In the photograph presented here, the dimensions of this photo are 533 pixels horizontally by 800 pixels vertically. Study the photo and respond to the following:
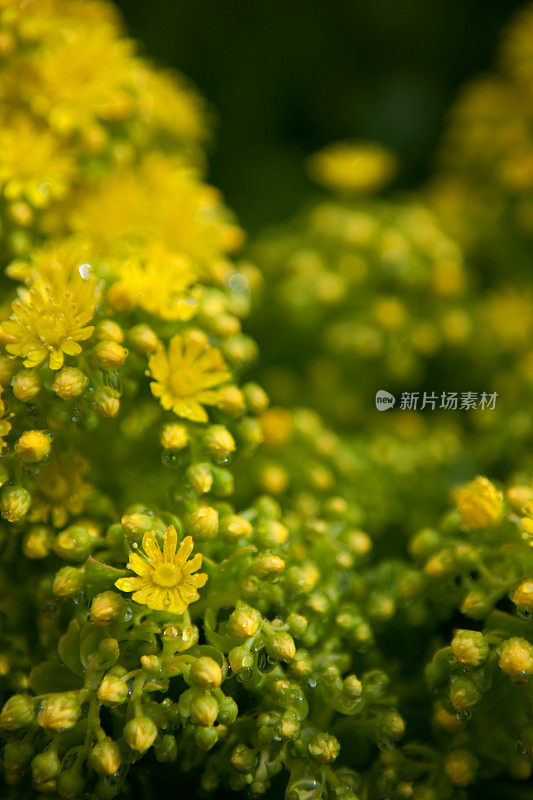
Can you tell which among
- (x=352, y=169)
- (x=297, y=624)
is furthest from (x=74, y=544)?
(x=352, y=169)

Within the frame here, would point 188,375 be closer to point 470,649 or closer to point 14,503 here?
point 14,503

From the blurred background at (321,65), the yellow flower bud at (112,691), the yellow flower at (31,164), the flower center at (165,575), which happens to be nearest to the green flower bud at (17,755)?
the yellow flower bud at (112,691)

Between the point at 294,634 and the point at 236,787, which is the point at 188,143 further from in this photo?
the point at 236,787

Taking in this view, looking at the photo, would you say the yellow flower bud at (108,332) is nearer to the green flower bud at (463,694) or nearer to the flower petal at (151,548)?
the flower petal at (151,548)

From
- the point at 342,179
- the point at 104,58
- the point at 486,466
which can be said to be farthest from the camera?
the point at 342,179

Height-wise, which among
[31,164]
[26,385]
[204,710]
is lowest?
[204,710]

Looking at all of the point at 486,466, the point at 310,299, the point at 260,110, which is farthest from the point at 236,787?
the point at 260,110
